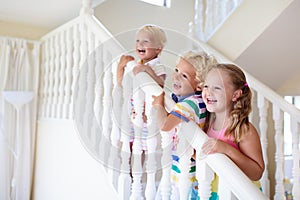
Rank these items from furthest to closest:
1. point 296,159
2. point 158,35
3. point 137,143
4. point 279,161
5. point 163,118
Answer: point 279,161
point 296,159
point 137,143
point 163,118
point 158,35

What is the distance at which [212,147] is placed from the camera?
101 centimetres

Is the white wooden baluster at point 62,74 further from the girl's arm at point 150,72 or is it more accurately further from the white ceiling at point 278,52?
the white ceiling at point 278,52

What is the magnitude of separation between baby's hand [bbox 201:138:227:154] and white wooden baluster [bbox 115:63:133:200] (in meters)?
0.37

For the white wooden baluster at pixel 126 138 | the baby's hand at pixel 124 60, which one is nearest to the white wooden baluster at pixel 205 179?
the white wooden baluster at pixel 126 138

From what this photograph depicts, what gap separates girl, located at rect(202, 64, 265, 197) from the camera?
1097 mm

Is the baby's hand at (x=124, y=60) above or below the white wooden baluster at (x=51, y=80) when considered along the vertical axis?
below

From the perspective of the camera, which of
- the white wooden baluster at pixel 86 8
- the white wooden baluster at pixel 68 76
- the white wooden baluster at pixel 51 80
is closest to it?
the white wooden baluster at pixel 86 8

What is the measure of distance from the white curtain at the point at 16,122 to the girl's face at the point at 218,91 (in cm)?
222

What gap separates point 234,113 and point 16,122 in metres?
2.32

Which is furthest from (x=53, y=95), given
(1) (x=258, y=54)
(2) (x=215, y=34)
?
(1) (x=258, y=54)

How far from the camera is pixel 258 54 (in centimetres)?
263

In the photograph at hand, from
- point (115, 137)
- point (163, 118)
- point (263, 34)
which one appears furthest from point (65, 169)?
point (263, 34)

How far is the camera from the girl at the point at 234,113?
3.60ft

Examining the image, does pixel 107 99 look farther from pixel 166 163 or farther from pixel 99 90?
pixel 166 163
